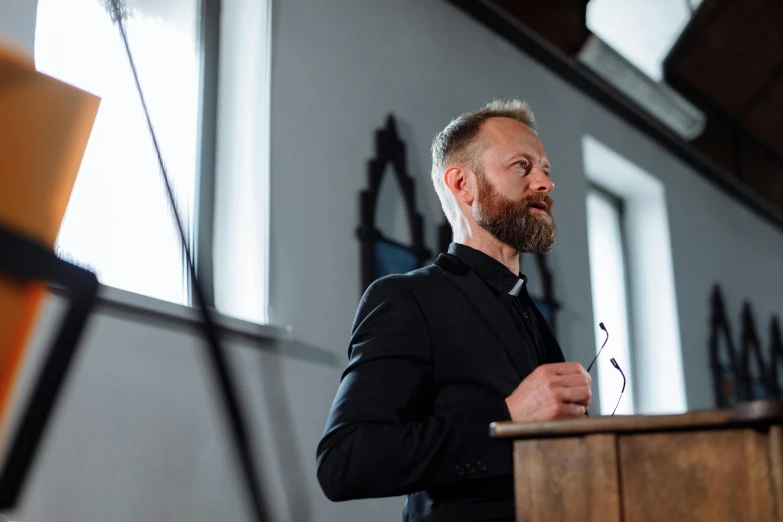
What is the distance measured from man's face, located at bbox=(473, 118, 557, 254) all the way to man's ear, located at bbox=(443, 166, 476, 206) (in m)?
0.02

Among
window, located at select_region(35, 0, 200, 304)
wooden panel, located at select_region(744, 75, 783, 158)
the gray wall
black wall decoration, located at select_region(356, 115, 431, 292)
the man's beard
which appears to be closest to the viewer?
the man's beard

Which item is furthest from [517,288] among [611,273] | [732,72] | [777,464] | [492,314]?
[732,72]

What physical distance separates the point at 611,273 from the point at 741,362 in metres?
0.99

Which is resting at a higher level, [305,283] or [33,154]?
[305,283]

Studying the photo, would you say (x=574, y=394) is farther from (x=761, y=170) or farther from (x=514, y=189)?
(x=761, y=170)

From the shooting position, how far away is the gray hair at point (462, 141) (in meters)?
2.22

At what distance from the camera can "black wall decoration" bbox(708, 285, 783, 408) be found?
567 centimetres

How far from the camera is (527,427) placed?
4.22 ft

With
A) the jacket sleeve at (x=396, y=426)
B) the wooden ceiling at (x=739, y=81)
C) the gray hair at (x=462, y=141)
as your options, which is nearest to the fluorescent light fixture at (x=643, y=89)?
the wooden ceiling at (x=739, y=81)

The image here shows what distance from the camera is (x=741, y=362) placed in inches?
234

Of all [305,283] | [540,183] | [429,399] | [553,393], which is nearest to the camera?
[553,393]

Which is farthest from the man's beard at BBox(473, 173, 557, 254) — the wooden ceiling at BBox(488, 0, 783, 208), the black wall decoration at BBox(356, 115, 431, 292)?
the wooden ceiling at BBox(488, 0, 783, 208)

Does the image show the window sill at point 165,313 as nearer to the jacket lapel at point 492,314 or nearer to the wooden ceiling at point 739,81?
the jacket lapel at point 492,314

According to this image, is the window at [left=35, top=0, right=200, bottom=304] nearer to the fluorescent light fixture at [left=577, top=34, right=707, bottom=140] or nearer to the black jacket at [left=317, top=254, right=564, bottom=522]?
the black jacket at [left=317, top=254, right=564, bottom=522]
